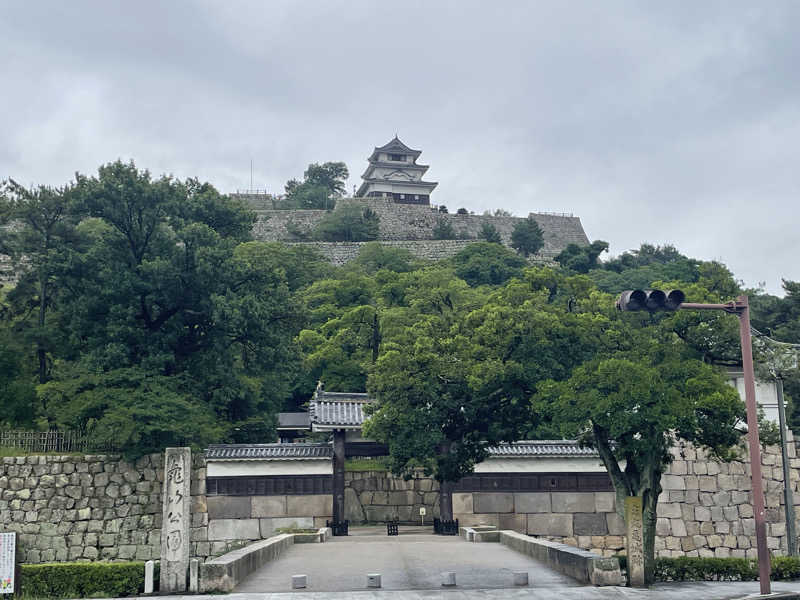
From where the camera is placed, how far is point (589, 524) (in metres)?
25.8

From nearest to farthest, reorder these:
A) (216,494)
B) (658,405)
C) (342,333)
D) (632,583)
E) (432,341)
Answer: (632,583) → (658,405) → (432,341) → (216,494) → (342,333)

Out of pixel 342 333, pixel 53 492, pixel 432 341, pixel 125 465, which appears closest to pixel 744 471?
pixel 432 341

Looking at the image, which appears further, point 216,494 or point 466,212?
point 466,212

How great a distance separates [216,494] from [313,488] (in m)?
2.90

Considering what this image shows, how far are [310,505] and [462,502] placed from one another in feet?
15.3

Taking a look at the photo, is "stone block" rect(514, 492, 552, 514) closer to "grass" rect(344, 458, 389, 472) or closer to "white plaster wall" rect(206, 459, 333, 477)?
"grass" rect(344, 458, 389, 472)

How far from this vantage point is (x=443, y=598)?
1243 centimetres

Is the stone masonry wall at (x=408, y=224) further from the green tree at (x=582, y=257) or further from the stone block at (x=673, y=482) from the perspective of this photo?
the stone block at (x=673, y=482)

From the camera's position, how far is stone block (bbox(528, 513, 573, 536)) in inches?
1010

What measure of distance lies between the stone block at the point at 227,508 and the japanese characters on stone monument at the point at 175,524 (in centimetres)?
1105

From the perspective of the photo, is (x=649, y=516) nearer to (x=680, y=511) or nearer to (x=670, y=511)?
(x=670, y=511)

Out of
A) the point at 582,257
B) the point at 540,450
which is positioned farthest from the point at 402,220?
the point at 540,450

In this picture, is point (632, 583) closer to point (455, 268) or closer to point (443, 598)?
point (443, 598)

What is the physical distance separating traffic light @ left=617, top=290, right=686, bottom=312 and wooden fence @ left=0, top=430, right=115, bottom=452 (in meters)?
A: 18.7
